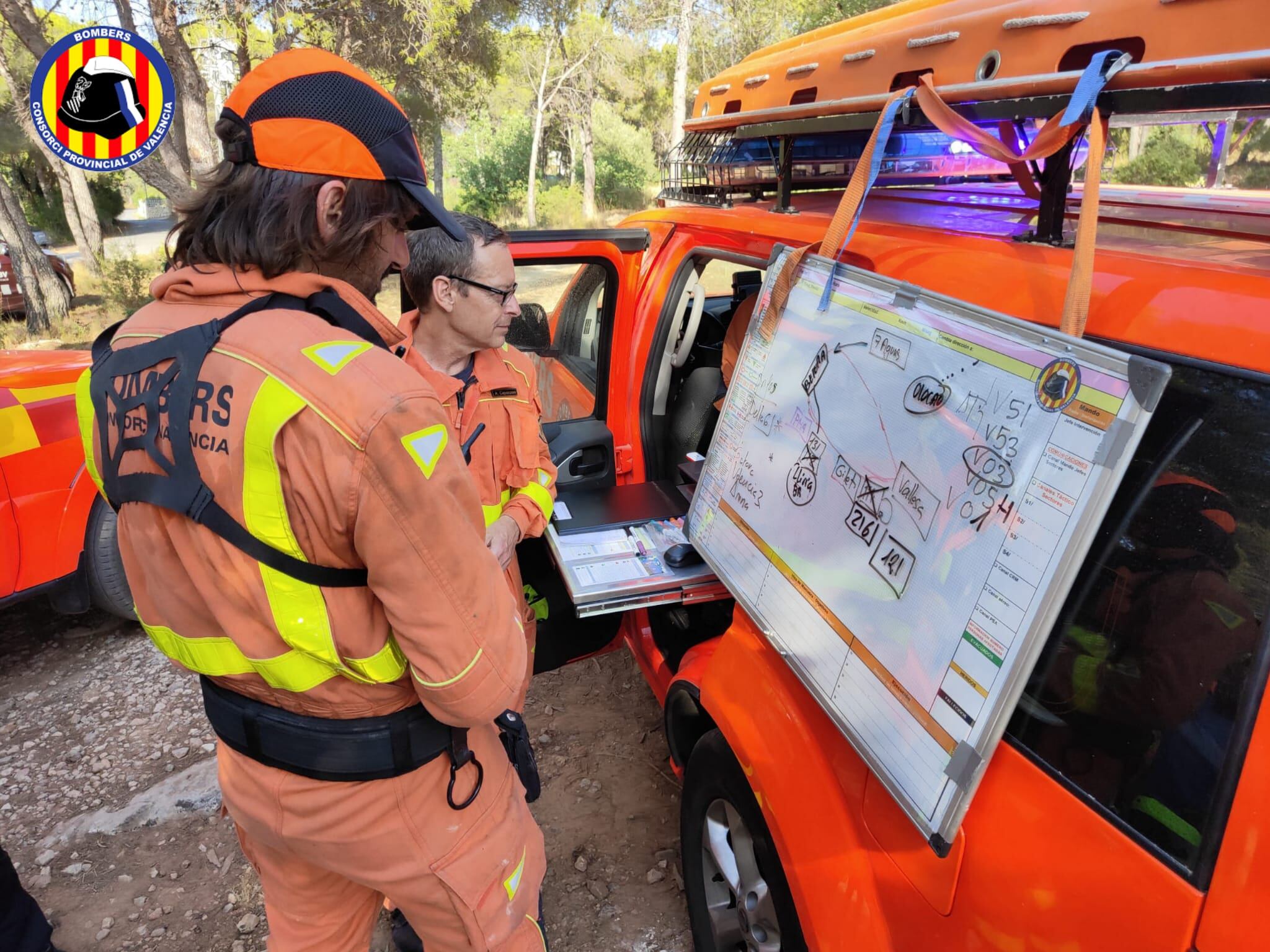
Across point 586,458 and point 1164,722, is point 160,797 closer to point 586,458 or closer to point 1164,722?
point 586,458

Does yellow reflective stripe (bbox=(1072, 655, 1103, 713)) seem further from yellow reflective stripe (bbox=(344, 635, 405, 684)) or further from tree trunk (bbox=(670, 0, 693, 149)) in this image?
tree trunk (bbox=(670, 0, 693, 149))

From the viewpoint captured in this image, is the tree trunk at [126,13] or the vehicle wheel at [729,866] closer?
the vehicle wheel at [729,866]

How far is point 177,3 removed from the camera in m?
9.91

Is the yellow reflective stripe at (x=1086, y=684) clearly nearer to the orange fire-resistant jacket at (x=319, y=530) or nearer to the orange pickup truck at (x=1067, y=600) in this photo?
the orange pickup truck at (x=1067, y=600)

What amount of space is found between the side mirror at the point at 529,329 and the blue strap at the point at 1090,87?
7.26 ft

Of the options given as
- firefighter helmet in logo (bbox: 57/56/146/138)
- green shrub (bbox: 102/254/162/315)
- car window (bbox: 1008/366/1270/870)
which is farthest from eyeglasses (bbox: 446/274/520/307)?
green shrub (bbox: 102/254/162/315)

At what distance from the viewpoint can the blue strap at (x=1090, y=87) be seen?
3.54ft

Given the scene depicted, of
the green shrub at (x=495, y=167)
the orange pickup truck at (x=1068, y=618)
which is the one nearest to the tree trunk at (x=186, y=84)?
the orange pickup truck at (x=1068, y=618)

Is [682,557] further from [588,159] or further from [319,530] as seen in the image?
[588,159]

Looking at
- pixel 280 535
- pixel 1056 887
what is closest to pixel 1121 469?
pixel 1056 887

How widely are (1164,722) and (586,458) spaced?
2043mm

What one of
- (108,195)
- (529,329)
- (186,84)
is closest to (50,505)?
(529,329)

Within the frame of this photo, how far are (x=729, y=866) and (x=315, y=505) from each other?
1.29 meters

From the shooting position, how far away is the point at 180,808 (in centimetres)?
273
